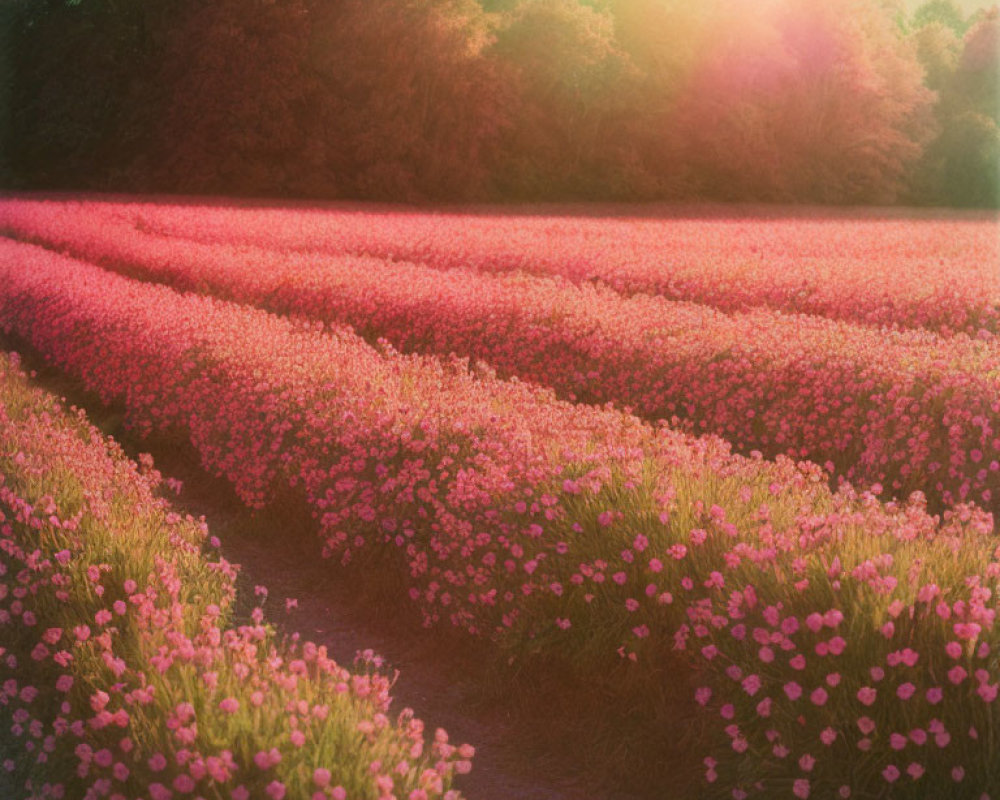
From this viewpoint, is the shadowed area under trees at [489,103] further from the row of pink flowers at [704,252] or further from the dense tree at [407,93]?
the row of pink flowers at [704,252]

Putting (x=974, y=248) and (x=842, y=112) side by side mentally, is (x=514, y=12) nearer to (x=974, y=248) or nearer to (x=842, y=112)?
(x=842, y=112)

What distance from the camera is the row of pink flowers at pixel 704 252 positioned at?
12.4m

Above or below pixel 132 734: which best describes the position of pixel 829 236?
above

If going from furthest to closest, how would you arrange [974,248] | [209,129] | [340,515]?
[209,129] < [974,248] < [340,515]

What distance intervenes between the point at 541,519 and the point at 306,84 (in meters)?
39.2

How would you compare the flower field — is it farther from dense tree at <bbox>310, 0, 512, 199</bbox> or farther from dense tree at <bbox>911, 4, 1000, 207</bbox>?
dense tree at <bbox>911, 4, 1000, 207</bbox>

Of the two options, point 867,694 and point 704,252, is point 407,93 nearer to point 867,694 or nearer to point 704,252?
point 704,252

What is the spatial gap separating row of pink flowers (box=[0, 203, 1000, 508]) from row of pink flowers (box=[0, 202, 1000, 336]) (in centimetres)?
176

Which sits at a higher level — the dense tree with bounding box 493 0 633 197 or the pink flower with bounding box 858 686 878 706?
the dense tree with bounding box 493 0 633 197

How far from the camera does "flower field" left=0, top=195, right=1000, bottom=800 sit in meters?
3.77

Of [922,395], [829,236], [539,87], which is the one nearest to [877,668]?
[922,395]

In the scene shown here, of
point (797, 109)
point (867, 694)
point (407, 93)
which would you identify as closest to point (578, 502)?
point (867, 694)

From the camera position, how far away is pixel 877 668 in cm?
366

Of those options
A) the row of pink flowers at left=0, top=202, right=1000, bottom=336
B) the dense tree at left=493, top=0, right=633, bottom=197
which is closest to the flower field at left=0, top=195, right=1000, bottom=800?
the row of pink flowers at left=0, top=202, right=1000, bottom=336
